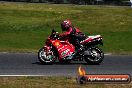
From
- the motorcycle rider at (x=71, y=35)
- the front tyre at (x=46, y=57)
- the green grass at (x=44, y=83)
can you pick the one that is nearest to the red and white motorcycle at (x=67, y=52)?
the front tyre at (x=46, y=57)

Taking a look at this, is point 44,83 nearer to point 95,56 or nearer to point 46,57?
point 46,57

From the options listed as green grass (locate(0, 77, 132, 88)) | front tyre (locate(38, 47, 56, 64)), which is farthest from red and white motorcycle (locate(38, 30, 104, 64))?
green grass (locate(0, 77, 132, 88))

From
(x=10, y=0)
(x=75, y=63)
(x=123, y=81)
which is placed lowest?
(x=10, y=0)

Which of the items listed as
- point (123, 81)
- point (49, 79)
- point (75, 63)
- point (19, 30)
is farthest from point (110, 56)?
point (19, 30)

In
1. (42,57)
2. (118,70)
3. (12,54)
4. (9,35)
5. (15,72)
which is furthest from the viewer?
(9,35)

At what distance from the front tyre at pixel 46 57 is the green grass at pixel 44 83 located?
4.01 m

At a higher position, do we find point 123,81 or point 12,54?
point 123,81

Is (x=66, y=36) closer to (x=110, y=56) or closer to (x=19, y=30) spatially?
(x=110, y=56)

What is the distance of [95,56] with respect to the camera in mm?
16906

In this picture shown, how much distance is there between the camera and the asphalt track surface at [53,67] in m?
14.6

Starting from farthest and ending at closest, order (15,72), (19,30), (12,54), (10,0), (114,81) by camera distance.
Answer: (10,0), (19,30), (12,54), (15,72), (114,81)

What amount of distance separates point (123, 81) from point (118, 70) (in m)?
A: 5.04

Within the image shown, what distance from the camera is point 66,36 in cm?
1706

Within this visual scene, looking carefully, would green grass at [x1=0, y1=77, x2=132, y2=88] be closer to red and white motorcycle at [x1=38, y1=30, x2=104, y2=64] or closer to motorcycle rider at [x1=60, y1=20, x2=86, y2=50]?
red and white motorcycle at [x1=38, y1=30, x2=104, y2=64]
